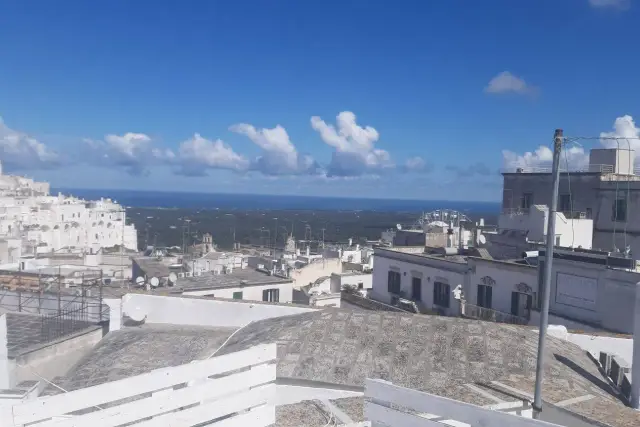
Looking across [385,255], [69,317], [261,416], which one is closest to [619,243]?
[385,255]

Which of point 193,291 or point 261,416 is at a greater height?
point 261,416

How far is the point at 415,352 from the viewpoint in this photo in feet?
35.6

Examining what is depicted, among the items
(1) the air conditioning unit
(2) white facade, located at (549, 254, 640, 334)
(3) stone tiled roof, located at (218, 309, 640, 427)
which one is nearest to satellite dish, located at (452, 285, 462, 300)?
(2) white facade, located at (549, 254, 640, 334)

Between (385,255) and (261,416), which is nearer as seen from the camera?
(261,416)

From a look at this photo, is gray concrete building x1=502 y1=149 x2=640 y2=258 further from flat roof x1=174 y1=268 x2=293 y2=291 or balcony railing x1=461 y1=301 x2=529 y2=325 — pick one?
flat roof x1=174 y1=268 x2=293 y2=291

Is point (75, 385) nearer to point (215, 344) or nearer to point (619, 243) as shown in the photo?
point (215, 344)

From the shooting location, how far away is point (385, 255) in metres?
28.3

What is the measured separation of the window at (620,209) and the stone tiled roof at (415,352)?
16.7 meters

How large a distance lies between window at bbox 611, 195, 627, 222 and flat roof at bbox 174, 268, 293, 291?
574 inches

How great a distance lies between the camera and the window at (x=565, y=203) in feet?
94.7

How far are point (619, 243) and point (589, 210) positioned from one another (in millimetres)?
2135

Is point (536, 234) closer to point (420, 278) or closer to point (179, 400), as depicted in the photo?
point (420, 278)

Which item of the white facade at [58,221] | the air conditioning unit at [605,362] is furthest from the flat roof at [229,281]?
the white facade at [58,221]

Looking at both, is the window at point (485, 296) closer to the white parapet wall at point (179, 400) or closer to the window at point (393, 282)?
→ the window at point (393, 282)
